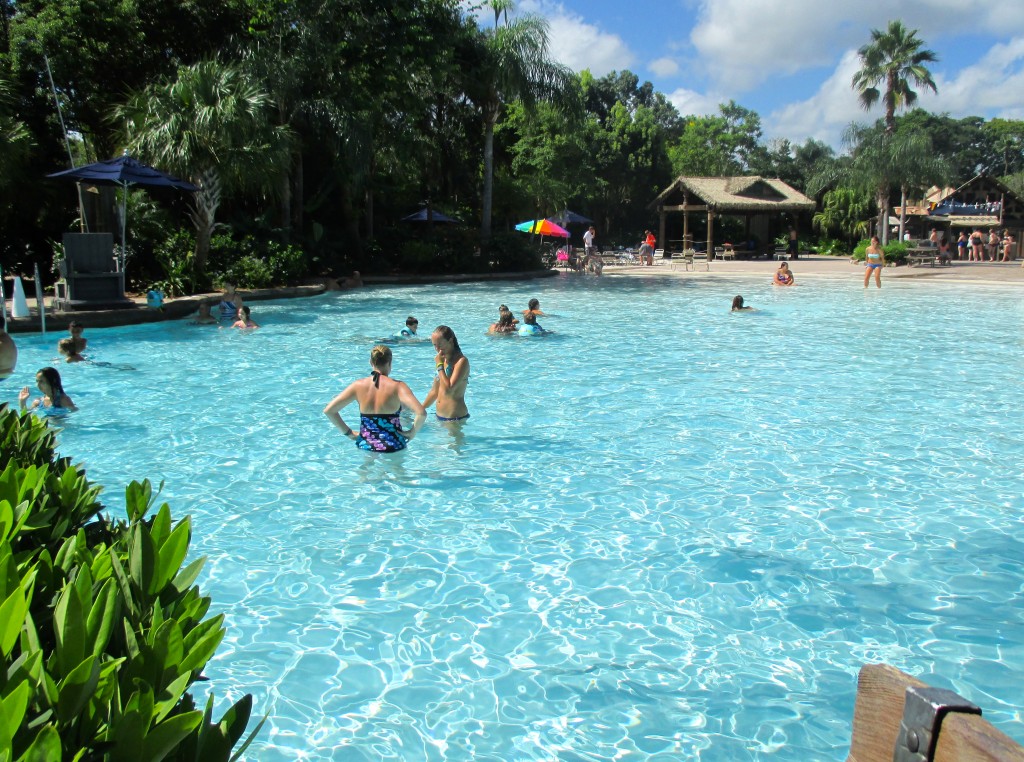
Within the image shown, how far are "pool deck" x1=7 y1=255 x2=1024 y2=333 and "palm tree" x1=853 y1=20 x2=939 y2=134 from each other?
9.88 m

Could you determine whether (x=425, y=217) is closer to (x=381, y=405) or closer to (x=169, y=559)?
(x=381, y=405)

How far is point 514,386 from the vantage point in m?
11.9

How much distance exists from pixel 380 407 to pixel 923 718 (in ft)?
20.5

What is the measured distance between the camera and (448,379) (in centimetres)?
853

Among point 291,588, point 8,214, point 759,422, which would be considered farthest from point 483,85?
point 291,588

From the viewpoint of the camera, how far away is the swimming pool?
4.28 metres

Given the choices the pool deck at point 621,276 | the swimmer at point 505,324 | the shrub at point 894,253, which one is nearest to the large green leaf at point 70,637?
the swimmer at point 505,324

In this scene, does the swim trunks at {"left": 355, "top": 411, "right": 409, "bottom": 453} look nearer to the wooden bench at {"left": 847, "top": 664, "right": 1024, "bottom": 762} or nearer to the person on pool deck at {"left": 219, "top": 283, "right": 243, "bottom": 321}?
the wooden bench at {"left": 847, "top": 664, "right": 1024, "bottom": 762}

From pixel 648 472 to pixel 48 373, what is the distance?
21.6 feet

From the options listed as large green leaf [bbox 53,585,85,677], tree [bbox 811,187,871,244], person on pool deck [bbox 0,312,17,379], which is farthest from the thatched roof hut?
large green leaf [bbox 53,585,85,677]

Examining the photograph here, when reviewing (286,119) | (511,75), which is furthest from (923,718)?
(511,75)

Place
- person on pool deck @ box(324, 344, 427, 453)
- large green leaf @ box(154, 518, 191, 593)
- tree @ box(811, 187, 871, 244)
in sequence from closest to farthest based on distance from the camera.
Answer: large green leaf @ box(154, 518, 191, 593), person on pool deck @ box(324, 344, 427, 453), tree @ box(811, 187, 871, 244)

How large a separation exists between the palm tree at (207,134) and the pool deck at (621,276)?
2.88 m

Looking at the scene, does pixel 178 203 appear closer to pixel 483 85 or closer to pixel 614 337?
pixel 483 85
